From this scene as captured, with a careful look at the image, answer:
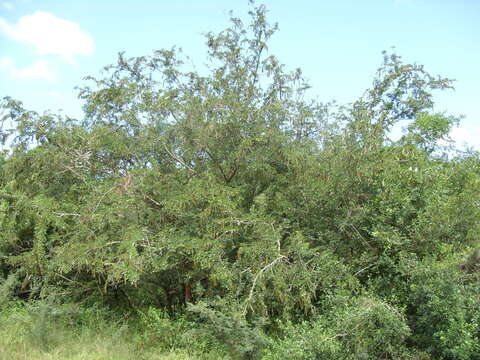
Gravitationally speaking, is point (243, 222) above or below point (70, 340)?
above

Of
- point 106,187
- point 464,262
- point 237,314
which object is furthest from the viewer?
point 106,187

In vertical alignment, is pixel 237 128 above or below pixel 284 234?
above

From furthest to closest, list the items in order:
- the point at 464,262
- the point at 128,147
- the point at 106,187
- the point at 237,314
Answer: the point at 128,147 → the point at 106,187 → the point at 464,262 → the point at 237,314

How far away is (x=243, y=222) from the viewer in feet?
17.0

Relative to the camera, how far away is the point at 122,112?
6.73 m

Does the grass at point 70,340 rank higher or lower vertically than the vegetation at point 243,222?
lower

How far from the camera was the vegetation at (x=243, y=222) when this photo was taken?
4.76 m

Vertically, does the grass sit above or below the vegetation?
below

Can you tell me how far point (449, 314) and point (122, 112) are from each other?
5313 millimetres

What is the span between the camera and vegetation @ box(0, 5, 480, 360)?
476 centimetres

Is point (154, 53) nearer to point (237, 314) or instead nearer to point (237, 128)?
point (237, 128)

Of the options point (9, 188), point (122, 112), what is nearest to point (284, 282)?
point (122, 112)

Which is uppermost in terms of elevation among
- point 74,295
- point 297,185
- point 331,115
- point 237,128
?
point 331,115

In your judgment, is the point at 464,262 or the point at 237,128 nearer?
the point at 464,262
